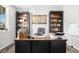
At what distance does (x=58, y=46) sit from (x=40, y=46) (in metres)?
0.57

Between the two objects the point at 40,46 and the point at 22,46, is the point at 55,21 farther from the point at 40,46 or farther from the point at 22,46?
the point at 22,46

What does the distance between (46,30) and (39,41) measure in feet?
18.5

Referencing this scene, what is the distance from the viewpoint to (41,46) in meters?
4.14

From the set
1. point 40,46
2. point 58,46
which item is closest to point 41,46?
point 40,46

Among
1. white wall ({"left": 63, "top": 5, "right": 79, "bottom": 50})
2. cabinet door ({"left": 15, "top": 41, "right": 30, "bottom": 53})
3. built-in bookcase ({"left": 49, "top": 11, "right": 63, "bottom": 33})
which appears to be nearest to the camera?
cabinet door ({"left": 15, "top": 41, "right": 30, "bottom": 53})

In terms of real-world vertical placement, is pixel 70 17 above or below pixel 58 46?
above

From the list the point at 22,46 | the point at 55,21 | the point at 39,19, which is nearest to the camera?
the point at 22,46

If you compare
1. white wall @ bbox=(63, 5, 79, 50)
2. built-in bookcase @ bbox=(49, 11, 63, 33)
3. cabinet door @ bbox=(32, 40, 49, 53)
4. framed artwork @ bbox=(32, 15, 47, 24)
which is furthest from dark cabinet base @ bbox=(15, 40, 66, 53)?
framed artwork @ bbox=(32, 15, 47, 24)

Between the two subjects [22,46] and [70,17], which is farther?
[70,17]

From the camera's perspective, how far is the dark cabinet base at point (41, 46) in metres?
4.09

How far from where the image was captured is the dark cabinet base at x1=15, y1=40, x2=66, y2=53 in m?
4.09

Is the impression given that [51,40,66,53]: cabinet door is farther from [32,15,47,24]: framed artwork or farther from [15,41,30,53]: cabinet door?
[32,15,47,24]: framed artwork

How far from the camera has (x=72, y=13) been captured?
27.0 ft
